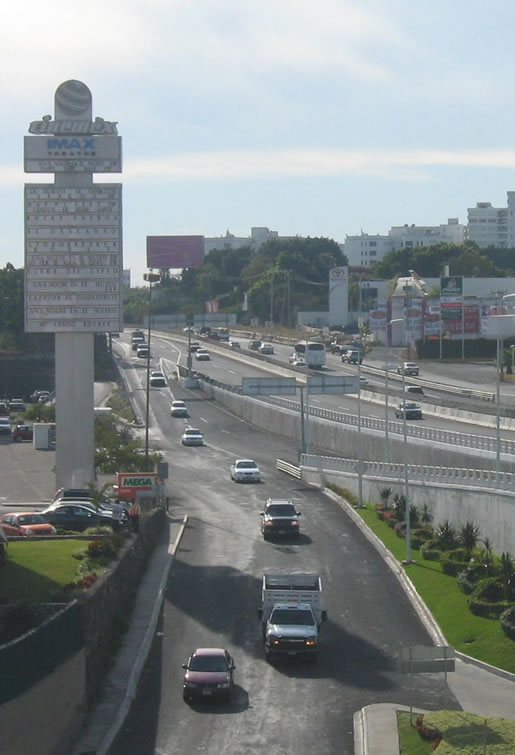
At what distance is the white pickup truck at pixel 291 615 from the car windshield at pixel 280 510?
17.0m

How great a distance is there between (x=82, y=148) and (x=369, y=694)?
35315 millimetres

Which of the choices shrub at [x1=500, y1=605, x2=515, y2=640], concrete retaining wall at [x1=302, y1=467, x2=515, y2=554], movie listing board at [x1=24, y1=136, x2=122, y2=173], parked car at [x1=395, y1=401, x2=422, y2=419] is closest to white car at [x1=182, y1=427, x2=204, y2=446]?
parked car at [x1=395, y1=401, x2=422, y2=419]

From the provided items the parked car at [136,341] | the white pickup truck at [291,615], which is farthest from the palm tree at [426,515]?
the parked car at [136,341]

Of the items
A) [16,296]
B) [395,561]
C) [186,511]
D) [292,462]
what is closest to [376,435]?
[292,462]

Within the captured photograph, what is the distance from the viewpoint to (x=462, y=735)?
89.0 ft

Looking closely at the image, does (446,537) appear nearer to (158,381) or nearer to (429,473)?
(429,473)

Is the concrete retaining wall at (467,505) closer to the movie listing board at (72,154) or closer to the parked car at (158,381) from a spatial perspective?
the movie listing board at (72,154)

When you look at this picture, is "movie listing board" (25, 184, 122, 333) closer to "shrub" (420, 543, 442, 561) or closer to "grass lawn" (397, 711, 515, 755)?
"shrub" (420, 543, 442, 561)

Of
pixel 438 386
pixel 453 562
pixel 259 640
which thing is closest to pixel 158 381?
pixel 438 386

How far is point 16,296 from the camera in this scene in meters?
145

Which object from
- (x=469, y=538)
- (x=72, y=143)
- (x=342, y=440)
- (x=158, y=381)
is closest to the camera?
(x=469, y=538)

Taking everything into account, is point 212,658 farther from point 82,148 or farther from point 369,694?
point 82,148

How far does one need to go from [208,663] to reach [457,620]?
1131 centimetres

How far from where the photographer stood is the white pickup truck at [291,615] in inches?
1412
